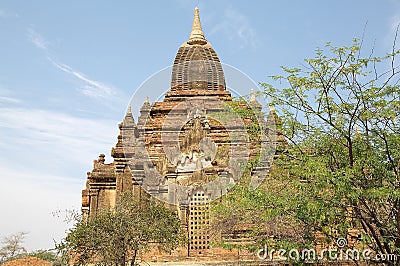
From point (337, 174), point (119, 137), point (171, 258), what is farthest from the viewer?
point (119, 137)

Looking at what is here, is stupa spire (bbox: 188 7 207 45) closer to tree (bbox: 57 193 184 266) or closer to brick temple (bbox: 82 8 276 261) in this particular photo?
brick temple (bbox: 82 8 276 261)

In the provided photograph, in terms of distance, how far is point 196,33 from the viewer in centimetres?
2700

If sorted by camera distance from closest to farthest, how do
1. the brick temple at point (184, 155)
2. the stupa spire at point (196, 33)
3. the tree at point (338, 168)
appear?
the tree at point (338, 168)
the brick temple at point (184, 155)
the stupa spire at point (196, 33)

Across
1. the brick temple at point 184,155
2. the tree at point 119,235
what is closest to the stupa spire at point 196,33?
the brick temple at point 184,155

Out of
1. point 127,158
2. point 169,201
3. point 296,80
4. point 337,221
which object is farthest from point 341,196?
point 127,158

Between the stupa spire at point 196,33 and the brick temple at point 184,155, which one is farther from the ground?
the stupa spire at point 196,33

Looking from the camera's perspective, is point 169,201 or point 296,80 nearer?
point 296,80

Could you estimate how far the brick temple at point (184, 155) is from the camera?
15781 mm

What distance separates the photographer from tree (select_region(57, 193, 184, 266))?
11203 millimetres

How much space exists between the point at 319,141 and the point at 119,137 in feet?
44.4

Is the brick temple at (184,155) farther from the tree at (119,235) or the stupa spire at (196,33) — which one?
the tree at (119,235)

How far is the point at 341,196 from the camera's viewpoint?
7.96m

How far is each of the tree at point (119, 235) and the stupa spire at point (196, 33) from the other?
51.1 feet

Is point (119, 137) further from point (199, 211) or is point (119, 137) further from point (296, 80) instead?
point (296, 80)
